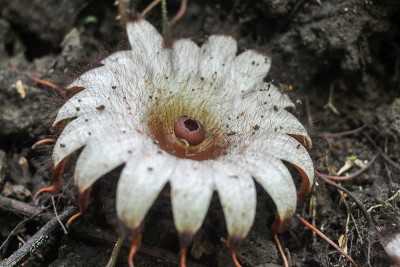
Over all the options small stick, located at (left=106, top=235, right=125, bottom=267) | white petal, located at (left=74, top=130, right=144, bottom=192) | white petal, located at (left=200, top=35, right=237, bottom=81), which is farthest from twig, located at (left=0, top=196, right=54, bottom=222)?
white petal, located at (left=200, top=35, right=237, bottom=81)

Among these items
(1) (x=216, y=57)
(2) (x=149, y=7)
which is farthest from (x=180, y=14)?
(1) (x=216, y=57)

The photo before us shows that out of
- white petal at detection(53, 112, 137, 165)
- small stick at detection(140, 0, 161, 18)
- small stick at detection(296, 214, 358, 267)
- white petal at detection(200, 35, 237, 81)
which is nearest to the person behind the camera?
white petal at detection(53, 112, 137, 165)

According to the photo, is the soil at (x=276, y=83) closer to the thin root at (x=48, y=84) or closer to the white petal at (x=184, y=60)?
the thin root at (x=48, y=84)

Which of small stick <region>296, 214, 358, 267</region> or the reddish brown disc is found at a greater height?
the reddish brown disc

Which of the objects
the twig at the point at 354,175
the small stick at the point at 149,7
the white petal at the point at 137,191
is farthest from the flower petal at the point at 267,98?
the small stick at the point at 149,7

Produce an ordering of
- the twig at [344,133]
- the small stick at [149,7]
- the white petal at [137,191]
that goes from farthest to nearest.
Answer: the small stick at [149,7]
the twig at [344,133]
the white petal at [137,191]

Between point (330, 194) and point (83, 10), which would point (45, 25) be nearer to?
point (83, 10)

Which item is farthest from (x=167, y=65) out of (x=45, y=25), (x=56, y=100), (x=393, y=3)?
(x=393, y=3)

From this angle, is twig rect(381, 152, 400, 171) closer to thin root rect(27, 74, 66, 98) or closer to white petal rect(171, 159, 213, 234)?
white petal rect(171, 159, 213, 234)
